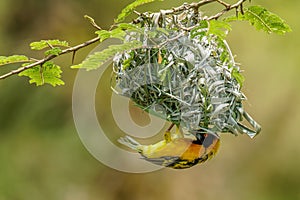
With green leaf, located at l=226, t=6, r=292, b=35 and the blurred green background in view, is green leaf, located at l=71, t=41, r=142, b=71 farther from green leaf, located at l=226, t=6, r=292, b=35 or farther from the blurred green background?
the blurred green background

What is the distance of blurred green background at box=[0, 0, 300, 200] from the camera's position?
9.43 feet

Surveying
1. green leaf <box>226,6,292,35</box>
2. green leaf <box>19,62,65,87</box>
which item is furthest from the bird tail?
green leaf <box>226,6,292,35</box>

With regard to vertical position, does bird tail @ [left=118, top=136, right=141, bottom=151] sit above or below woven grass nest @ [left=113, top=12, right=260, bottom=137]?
below

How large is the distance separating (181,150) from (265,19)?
28 centimetres

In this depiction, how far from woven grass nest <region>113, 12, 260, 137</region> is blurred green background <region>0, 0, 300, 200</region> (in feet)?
5.57

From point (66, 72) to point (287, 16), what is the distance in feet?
4.03

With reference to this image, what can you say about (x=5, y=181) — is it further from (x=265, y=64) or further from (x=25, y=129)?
(x=265, y=64)

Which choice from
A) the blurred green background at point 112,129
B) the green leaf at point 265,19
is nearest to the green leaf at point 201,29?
the green leaf at point 265,19

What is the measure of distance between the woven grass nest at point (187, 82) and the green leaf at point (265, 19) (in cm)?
8

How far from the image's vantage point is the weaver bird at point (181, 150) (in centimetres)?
103

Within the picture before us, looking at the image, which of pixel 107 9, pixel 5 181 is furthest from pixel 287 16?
pixel 5 181

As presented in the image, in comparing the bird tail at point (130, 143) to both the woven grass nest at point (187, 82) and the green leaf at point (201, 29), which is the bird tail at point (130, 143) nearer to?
the woven grass nest at point (187, 82)

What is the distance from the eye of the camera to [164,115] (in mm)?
1061

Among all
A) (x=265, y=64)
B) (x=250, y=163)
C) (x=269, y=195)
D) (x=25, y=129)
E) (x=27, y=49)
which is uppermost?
(x=27, y=49)
